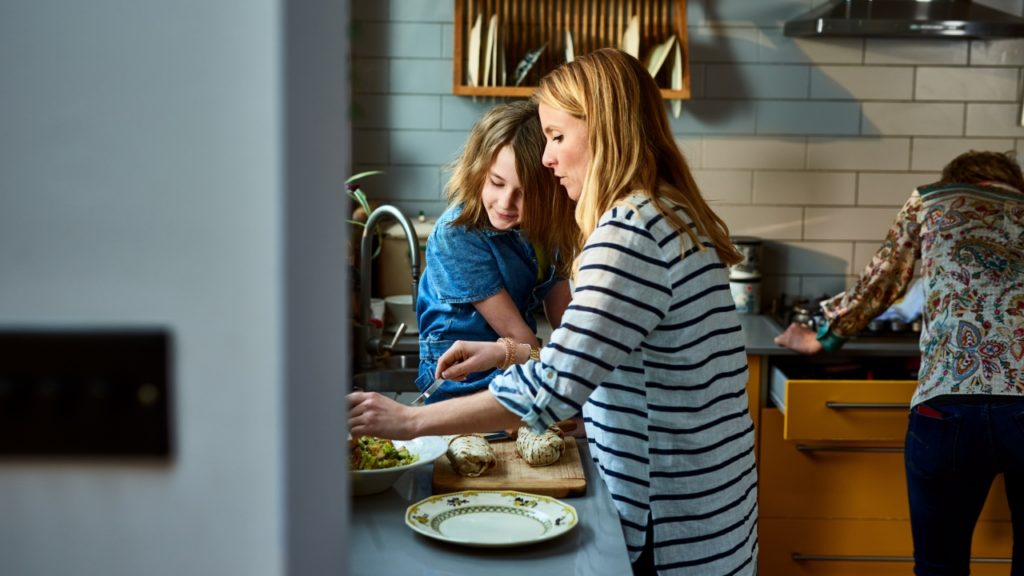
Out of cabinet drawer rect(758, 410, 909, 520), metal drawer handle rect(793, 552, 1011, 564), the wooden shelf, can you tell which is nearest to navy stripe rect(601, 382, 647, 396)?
cabinet drawer rect(758, 410, 909, 520)

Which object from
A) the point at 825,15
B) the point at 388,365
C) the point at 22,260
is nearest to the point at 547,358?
the point at 22,260

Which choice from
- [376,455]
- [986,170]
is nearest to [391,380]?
[376,455]

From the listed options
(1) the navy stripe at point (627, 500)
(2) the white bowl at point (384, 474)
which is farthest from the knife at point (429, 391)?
(1) the navy stripe at point (627, 500)

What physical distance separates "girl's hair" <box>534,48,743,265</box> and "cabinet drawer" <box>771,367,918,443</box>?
1499mm

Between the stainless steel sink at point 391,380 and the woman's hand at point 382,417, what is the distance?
874 millimetres

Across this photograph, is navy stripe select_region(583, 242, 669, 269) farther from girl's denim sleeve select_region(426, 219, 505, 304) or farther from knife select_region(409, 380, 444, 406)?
girl's denim sleeve select_region(426, 219, 505, 304)

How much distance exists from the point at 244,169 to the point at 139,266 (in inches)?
3.8

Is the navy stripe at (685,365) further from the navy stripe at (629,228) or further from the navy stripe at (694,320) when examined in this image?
the navy stripe at (629,228)

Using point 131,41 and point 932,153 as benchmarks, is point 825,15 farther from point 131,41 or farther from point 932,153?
point 131,41

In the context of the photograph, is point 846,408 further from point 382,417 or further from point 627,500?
point 382,417

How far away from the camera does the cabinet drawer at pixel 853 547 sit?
317 centimetres

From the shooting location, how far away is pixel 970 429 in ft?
8.59

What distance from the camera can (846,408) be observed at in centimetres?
301

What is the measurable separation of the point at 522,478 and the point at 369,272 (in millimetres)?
968
